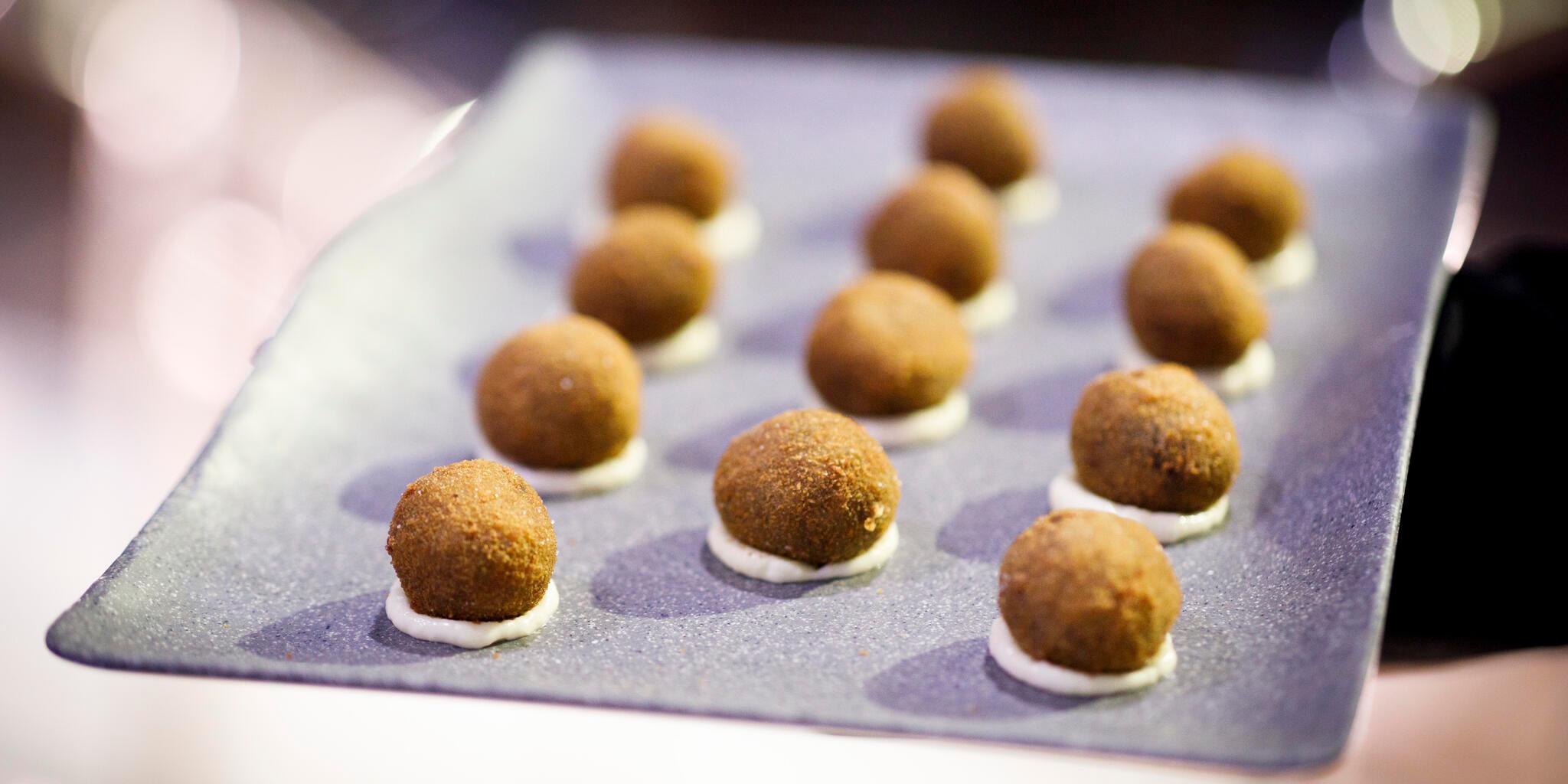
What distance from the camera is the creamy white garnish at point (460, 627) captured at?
94.3 inches

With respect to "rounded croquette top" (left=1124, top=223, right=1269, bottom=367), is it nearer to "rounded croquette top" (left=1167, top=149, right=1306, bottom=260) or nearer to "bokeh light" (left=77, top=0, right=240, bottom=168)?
"rounded croquette top" (left=1167, top=149, right=1306, bottom=260)

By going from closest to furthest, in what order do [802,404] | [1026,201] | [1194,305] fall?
1. [1194,305]
2. [802,404]
3. [1026,201]

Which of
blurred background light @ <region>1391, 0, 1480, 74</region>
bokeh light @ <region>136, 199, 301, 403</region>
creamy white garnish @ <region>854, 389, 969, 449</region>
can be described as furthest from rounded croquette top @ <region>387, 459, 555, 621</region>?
blurred background light @ <region>1391, 0, 1480, 74</region>

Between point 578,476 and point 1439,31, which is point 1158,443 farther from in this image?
point 1439,31

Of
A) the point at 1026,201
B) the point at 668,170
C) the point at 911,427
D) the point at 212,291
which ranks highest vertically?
the point at 668,170

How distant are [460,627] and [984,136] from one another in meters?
2.30

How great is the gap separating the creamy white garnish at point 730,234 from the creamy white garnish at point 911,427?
0.99 metres

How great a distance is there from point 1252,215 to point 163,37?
12.8 feet

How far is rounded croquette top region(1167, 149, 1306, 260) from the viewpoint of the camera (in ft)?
12.1

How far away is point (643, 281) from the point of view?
11.2 feet

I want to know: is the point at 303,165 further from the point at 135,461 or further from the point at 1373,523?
the point at 1373,523

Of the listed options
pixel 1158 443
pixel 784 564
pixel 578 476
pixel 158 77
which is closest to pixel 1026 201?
pixel 1158 443

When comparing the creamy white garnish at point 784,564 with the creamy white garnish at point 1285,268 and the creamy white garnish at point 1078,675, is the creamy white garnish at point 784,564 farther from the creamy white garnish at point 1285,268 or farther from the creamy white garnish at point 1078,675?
the creamy white garnish at point 1285,268

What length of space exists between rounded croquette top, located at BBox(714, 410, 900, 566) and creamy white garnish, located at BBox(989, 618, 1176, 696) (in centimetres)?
39
